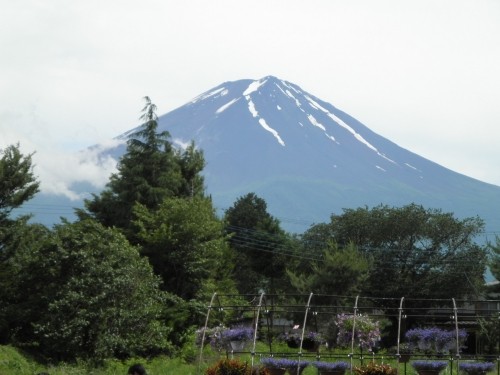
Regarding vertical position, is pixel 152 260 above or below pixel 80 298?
above

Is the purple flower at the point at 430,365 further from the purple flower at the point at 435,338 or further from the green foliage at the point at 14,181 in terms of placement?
the green foliage at the point at 14,181

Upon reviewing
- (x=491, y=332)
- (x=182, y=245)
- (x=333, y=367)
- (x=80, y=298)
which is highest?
(x=182, y=245)

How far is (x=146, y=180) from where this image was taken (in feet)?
141

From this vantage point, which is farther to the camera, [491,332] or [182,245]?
[182,245]

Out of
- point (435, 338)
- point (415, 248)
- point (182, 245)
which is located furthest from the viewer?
point (415, 248)

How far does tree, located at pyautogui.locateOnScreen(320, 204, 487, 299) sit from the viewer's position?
55188mm

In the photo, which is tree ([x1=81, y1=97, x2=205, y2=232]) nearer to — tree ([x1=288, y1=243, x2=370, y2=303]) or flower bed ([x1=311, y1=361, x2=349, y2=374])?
tree ([x1=288, y1=243, x2=370, y2=303])

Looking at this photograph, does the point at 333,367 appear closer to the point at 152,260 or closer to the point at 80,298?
the point at 80,298

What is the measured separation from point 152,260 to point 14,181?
277 inches

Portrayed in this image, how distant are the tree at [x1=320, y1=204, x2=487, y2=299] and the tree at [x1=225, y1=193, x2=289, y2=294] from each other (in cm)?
500

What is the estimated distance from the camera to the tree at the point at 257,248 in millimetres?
62000

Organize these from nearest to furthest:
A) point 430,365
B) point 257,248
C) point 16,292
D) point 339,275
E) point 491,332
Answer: point 430,365 → point 16,292 → point 491,332 → point 339,275 → point 257,248

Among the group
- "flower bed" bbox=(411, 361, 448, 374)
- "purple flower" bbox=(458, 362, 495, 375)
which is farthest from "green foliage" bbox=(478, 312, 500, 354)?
"flower bed" bbox=(411, 361, 448, 374)

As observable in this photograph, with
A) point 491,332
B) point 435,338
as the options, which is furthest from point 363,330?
point 491,332
